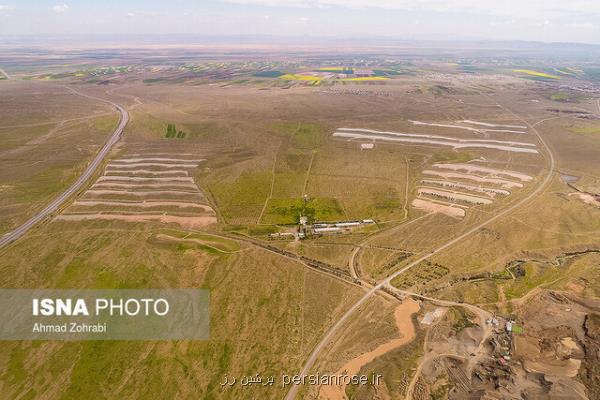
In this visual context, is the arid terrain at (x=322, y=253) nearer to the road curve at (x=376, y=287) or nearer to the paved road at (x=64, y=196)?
the road curve at (x=376, y=287)

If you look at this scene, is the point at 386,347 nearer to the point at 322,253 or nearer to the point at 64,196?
the point at 322,253

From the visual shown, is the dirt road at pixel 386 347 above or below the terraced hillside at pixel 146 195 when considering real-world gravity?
below

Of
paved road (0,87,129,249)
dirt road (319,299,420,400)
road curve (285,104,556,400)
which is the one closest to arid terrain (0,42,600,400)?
dirt road (319,299,420,400)

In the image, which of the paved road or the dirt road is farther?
the paved road

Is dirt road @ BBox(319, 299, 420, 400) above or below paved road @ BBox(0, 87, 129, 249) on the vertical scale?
below

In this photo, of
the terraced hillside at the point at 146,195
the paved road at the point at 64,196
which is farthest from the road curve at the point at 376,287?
the paved road at the point at 64,196

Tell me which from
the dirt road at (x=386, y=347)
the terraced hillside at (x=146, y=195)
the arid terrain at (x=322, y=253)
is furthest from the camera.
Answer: the terraced hillside at (x=146, y=195)

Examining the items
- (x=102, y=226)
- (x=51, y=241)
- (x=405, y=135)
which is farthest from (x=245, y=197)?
(x=405, y=135)

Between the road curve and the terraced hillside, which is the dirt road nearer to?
the road curve
